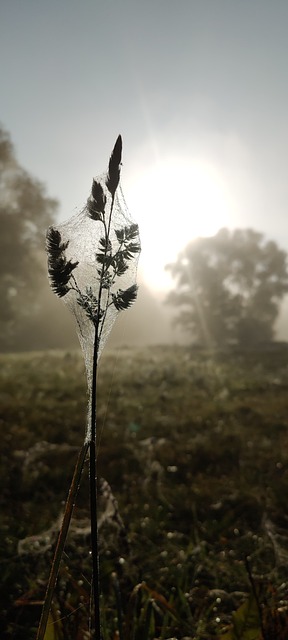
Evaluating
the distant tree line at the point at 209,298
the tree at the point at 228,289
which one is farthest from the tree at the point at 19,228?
the tree at the point at 228,289

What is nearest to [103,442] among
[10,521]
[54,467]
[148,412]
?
[54,467]

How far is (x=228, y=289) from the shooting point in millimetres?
40844

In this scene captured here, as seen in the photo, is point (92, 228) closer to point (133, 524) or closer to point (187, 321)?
point (133, 524)

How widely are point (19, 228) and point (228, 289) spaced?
866 inches

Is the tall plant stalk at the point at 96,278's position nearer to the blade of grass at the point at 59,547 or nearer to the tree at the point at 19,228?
the blade of grass at the point at 59,547

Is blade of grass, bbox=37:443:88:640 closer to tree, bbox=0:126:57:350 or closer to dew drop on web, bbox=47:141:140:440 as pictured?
dew drop on web, bbox=47:141:140:440

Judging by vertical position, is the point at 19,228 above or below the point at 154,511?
above

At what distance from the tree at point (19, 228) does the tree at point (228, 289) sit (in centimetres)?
1638

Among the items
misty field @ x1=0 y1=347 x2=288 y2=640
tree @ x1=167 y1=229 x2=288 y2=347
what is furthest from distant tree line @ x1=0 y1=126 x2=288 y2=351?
misty field @ x1=0 y1=347 x2=288 y2=640

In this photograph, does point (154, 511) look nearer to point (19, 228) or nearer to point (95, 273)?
point (95, 273)

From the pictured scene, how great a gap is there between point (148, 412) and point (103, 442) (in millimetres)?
1882

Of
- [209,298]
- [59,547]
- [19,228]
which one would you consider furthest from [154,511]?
[209,298]

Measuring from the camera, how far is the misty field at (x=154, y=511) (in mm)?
2320

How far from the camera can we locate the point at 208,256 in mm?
41094
